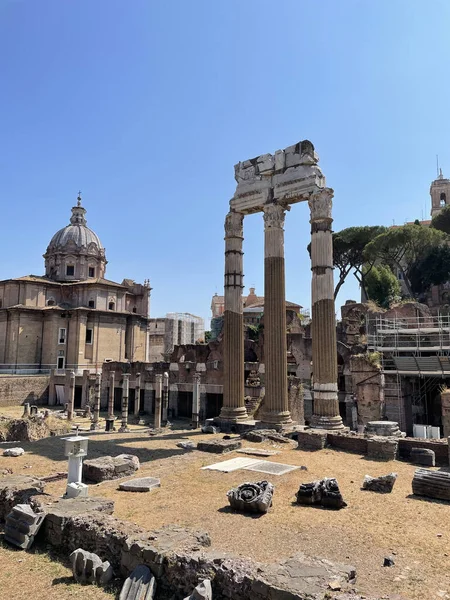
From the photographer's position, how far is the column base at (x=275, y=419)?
13.2m

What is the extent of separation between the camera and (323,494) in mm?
6660

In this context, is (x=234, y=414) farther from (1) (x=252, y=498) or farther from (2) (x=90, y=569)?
(2) (x=90, y=569)

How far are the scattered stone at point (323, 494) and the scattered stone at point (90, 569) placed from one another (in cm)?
318

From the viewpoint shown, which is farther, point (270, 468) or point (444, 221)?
point (444, 221)

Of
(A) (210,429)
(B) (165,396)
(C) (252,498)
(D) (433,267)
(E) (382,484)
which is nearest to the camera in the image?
(C) (252,498)

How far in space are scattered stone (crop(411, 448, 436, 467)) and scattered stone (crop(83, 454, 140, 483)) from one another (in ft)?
20.0

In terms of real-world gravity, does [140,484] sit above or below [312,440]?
below

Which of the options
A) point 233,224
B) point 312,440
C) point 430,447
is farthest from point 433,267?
point 430,447

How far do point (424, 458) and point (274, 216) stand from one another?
327 inches

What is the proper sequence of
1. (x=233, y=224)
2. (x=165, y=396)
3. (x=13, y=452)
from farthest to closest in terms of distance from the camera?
(x=165, y=396)
(x=233, y=224)
(x=13, y=452)

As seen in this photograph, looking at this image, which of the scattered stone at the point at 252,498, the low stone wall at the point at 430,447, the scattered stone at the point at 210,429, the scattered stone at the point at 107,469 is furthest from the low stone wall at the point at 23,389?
the scattered stone at the point at 252,498

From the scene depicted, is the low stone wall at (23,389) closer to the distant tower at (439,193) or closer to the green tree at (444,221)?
the green tree at (444,221)

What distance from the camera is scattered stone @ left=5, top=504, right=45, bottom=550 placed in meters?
5.58

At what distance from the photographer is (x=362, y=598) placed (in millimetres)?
3459
